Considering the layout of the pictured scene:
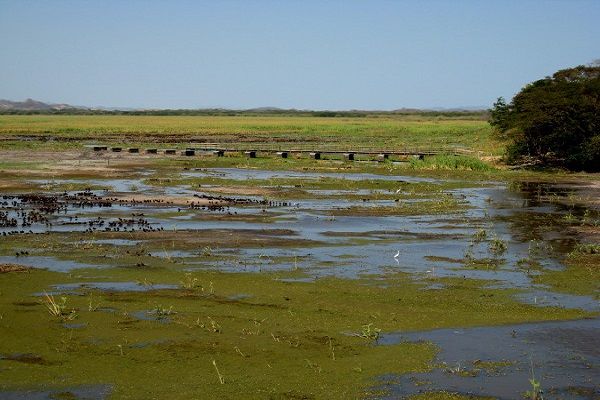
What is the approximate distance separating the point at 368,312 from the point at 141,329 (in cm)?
416

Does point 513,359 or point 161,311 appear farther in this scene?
point 161,311

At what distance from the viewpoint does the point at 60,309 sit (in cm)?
1427

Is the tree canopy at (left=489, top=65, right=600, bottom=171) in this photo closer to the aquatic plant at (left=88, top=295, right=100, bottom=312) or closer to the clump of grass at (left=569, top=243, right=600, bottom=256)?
the clump of grass at (left=569, top=243, right=600, bottom=256)

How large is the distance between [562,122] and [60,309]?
39410 millimetres

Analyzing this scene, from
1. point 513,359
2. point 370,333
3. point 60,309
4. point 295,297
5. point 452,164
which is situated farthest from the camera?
point 452,164

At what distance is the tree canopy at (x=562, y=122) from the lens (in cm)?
4722

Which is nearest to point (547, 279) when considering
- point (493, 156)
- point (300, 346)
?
point (300, 346)

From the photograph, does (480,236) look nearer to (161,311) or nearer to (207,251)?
(207,251)

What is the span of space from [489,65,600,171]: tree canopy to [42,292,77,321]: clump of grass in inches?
1469

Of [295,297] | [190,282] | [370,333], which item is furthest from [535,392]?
[190,282]

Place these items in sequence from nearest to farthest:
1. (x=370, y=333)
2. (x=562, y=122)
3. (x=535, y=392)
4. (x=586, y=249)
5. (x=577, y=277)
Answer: (x=535, y=392) → (x=370, y=333) → (x=577, y=277) → (x=586, y=249) → (x=562, y=122)

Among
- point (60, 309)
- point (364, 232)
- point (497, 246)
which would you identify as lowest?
point (364, 232)

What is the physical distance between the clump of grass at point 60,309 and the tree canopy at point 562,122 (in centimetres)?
3730

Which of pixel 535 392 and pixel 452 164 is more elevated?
pixel 452 164
